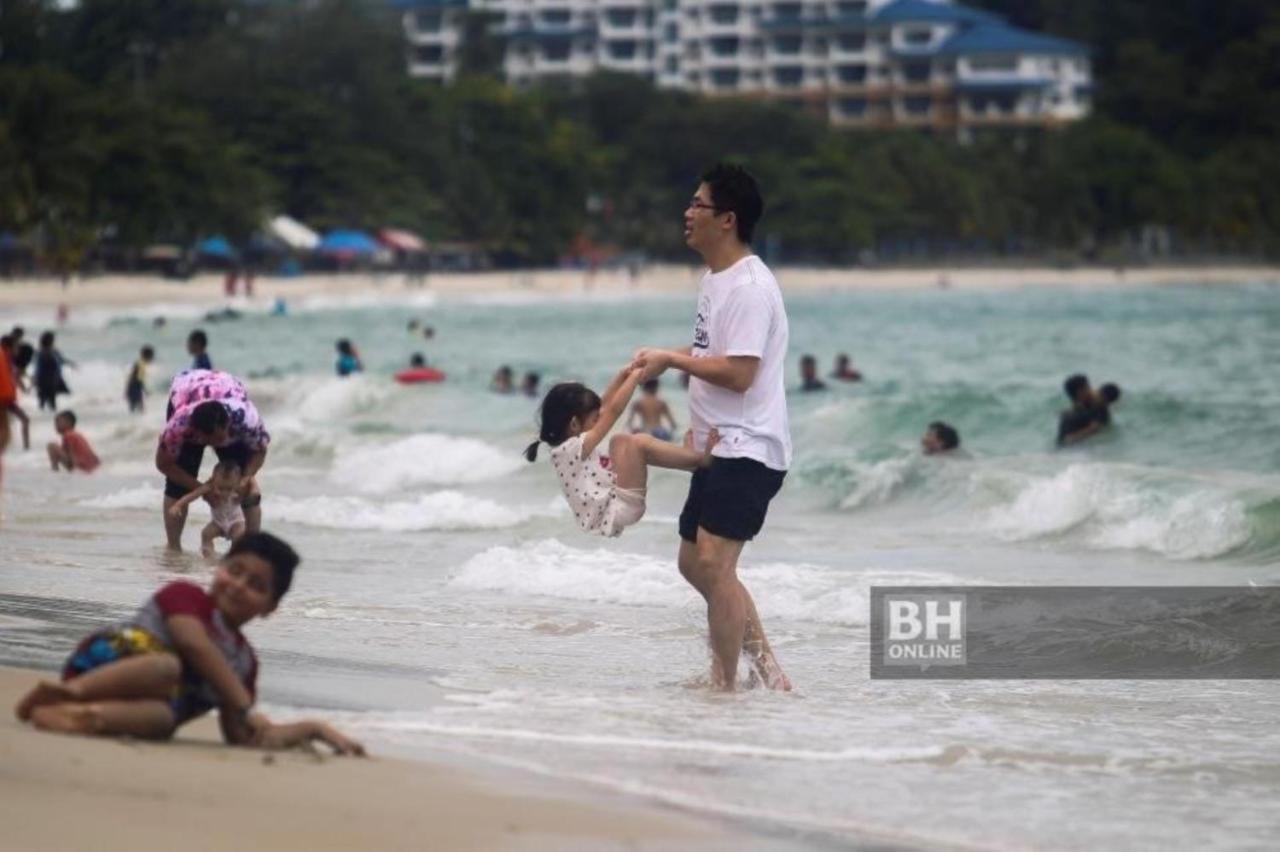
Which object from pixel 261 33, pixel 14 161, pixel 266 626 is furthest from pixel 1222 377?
pixel 261 33

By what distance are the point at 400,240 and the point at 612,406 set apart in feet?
325

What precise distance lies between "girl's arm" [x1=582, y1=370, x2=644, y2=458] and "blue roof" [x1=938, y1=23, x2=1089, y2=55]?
143126 mm

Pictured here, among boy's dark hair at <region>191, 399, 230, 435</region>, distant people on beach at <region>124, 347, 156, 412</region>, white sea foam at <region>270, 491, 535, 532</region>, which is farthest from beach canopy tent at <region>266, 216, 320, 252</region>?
boy's dark hair at <region>191, 399, 230, 435</region>

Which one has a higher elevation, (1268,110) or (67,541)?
(1268,110)

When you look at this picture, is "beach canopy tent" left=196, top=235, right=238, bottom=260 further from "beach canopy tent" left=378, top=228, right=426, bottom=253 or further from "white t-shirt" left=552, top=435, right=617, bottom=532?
"white t-shirt" left=552, top=435, right=617, bottom=532

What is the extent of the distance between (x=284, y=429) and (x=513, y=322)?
50.4 meters

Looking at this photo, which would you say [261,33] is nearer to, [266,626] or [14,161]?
[14,161]

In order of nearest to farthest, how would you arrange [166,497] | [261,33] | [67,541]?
[166,497], [67,541], [261,33]

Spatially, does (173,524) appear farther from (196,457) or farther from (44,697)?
(44,697)

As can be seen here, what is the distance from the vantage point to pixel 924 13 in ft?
502

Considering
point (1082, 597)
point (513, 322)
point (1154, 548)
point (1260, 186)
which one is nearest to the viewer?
point (1082, 597)

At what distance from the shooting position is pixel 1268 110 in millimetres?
136625

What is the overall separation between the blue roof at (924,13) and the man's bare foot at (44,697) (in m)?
150

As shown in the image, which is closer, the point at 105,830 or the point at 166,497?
the point at 105,830
